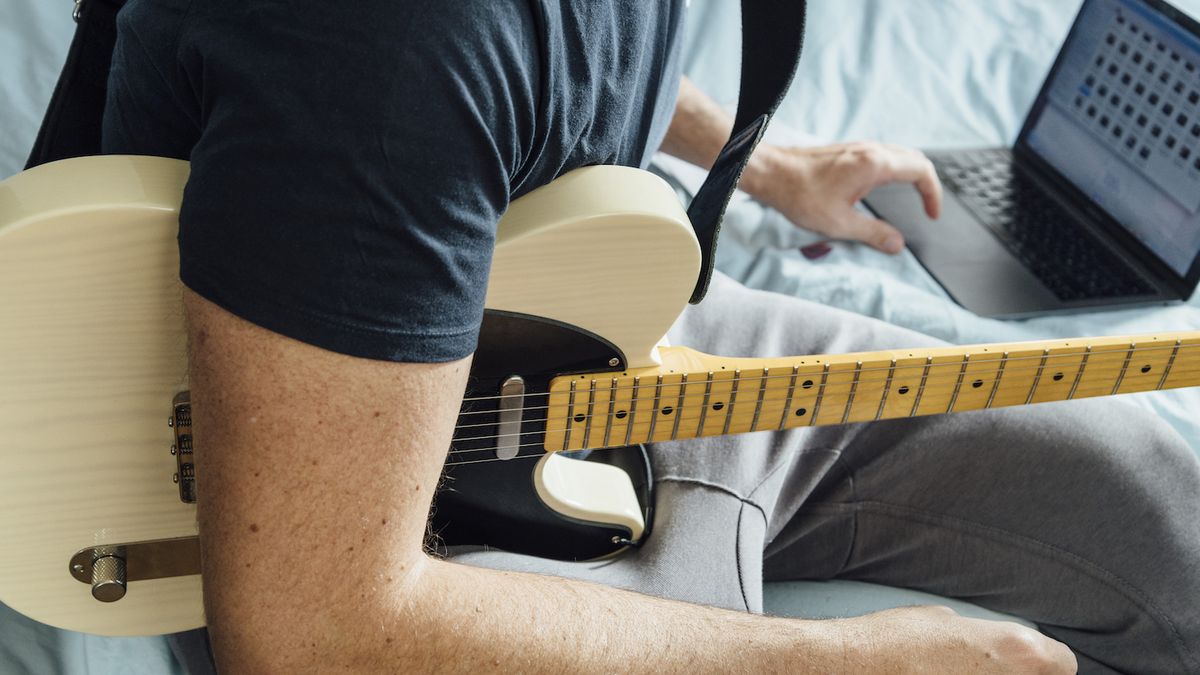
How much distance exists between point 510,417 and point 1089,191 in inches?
39.6

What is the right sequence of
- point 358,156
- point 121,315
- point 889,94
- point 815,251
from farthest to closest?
point 889,94 → point 815,251 → point 121,315 → point 358,156

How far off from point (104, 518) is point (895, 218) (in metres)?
1.03

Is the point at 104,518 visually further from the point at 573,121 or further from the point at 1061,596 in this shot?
the point at 1061,596

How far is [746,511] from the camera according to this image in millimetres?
847

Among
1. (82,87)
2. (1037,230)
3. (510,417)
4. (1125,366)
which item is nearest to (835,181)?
(1037,230)

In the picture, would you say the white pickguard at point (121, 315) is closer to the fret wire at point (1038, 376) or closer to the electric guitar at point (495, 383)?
the electric guitar at point (495, 383)

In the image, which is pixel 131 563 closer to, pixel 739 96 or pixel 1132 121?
pixel 739 96

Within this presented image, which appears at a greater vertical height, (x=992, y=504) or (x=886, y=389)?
(x=886, y=389)

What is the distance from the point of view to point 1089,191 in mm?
1377

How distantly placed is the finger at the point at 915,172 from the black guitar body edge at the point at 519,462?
62 centimetres

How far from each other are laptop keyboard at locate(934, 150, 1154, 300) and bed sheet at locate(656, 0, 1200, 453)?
38mm

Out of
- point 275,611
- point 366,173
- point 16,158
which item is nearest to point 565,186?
point 366,173

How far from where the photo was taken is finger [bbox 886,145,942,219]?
1.29m

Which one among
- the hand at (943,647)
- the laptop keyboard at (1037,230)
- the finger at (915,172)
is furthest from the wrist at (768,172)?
the hand at (943,647)
